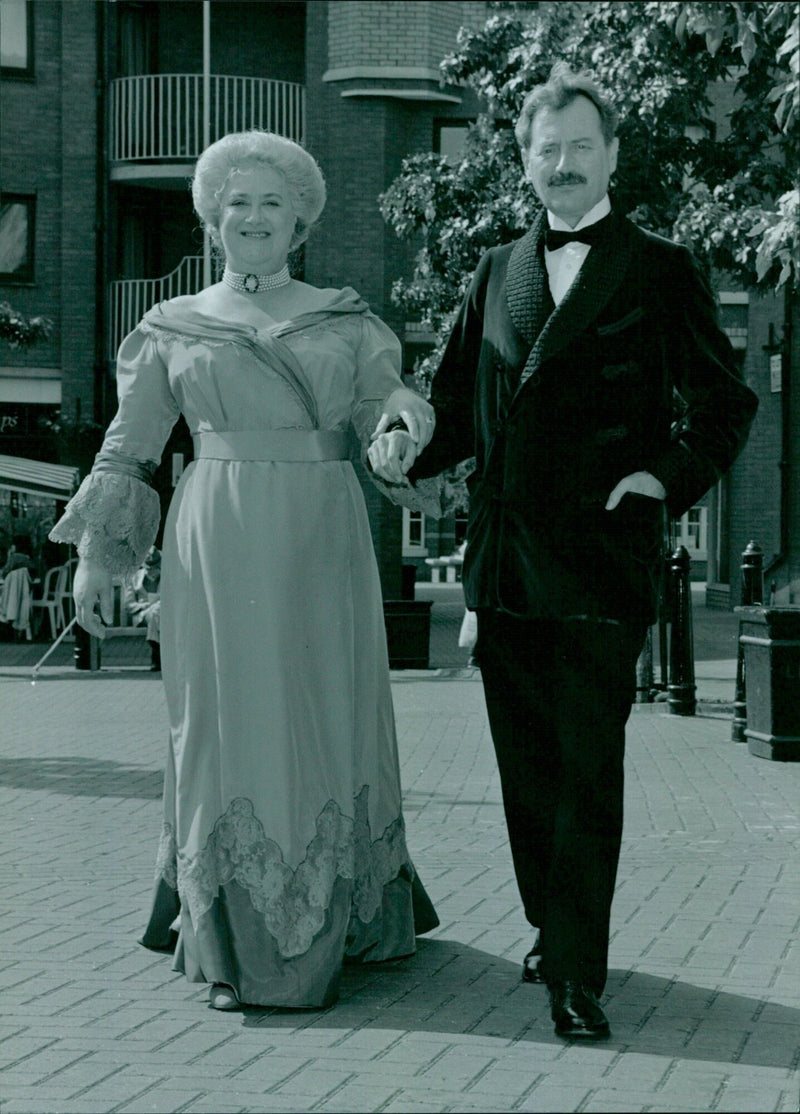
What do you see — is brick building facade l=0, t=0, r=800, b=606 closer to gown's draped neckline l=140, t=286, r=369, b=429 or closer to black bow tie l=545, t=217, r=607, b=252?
gown's draped neckline l=140, t=286, r=369, b=429

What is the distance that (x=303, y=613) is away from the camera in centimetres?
470

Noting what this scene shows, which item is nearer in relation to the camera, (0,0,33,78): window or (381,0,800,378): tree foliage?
(381,0,800,378): tree foliage

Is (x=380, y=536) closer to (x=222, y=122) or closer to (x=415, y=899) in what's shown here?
(x=222, y=122)

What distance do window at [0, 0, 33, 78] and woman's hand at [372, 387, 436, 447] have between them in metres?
23.1

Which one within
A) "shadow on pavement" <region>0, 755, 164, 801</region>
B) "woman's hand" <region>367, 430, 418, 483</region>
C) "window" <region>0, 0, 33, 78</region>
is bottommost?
"shadow on pavement" <region>0, 755, 164, 801</region>

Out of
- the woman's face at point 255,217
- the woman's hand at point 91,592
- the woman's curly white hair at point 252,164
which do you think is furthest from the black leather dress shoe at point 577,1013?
the woman's curly white hair at point 252,164

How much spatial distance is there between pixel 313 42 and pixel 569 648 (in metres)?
23.5

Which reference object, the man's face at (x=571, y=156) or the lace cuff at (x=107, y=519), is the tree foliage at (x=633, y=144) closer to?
the man's face at (x=571, y=156)

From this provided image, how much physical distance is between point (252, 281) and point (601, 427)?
1116 millimetres

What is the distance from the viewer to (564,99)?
4395 mm

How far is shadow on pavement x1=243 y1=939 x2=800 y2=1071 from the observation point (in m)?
4.19

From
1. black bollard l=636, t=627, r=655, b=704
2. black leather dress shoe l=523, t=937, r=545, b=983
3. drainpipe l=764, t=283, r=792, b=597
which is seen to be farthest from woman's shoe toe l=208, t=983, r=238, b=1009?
drainpipe l=764, t=283, r=792, b=597

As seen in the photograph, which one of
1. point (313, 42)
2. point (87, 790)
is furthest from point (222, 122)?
point (87, 790)

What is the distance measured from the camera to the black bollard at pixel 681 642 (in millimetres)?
12554
